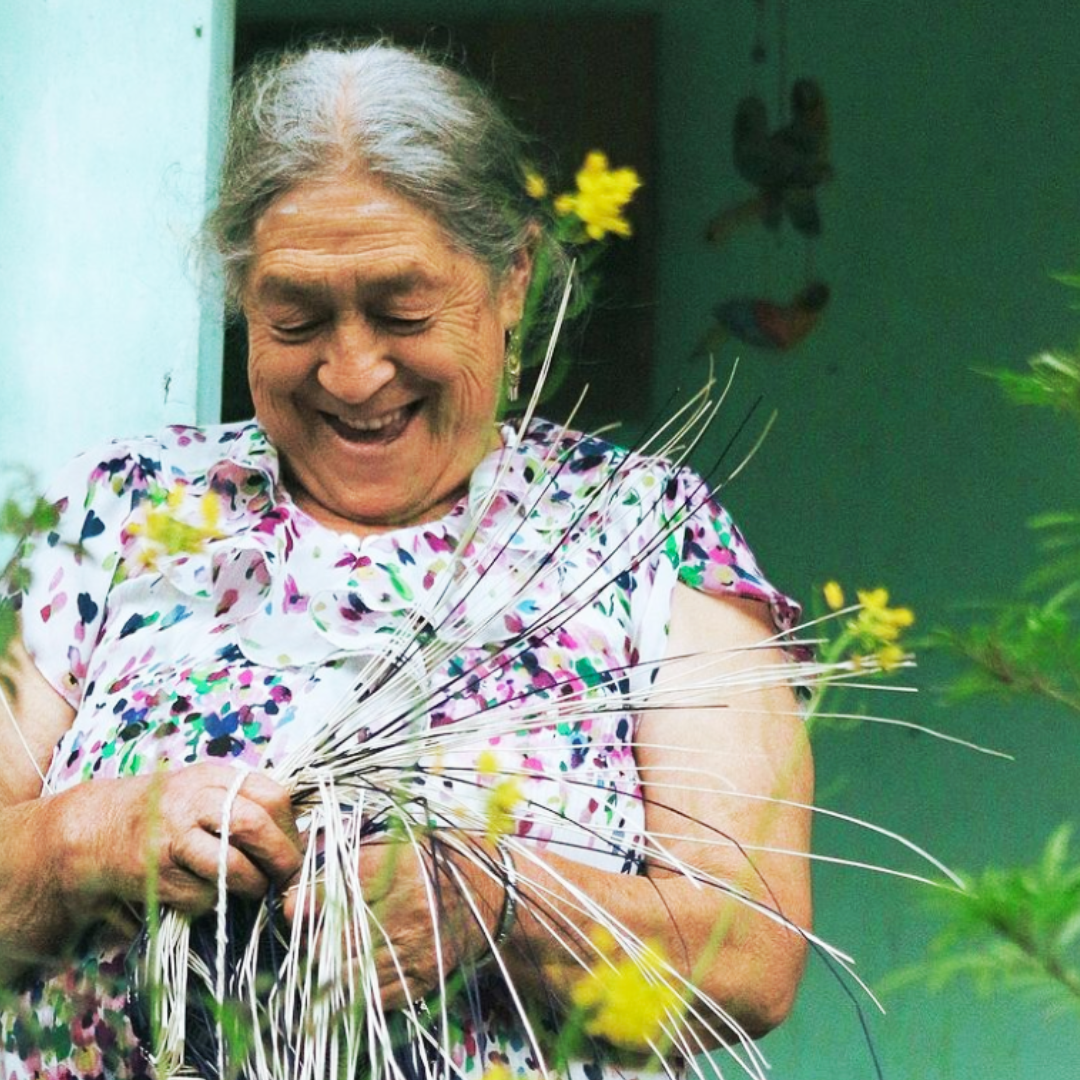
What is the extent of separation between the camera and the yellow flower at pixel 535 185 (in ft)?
6.02

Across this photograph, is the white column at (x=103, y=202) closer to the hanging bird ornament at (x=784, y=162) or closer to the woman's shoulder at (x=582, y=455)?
the woman's shoulder at (x=582, y=455)

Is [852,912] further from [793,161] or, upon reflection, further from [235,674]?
[235,674]

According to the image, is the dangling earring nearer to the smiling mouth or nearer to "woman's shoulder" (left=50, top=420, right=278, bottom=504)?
the smiling mouth

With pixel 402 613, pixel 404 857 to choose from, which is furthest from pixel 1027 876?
pixel 402 613

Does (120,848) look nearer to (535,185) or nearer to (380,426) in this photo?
(380,426)

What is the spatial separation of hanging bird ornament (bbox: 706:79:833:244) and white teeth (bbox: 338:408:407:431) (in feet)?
4.90

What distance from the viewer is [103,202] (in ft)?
7.79

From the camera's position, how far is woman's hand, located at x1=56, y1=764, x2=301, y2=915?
5.06 feet

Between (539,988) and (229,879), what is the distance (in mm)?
269

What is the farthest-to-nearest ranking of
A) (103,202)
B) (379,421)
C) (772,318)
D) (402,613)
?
1. (772,318)
2. (103,202)
3. (379,421)
4. (402,613)

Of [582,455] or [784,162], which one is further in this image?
[784,162]

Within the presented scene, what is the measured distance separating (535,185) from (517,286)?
0.19 m

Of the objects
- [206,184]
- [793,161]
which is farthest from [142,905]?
[793,161]

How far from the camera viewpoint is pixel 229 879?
1556mm
